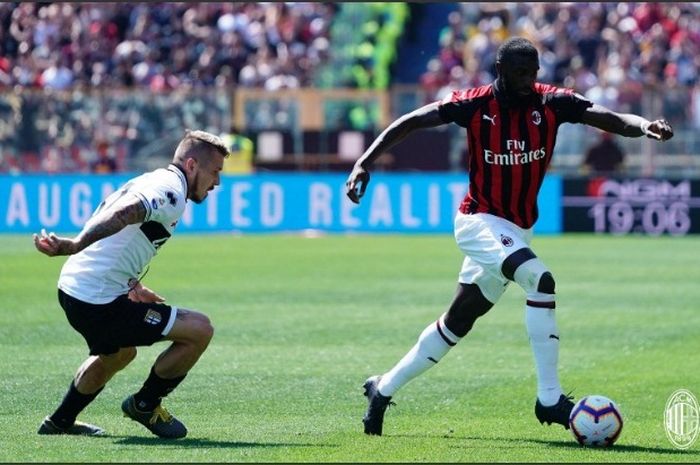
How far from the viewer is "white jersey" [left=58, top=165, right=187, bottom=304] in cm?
791

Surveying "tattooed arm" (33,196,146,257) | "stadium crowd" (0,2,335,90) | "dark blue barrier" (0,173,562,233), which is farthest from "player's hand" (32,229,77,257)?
"stadium crowd" (0,2,335,90)

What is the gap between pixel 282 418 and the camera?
8.96m

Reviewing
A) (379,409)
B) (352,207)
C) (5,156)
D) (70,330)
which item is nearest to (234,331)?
(70,330)

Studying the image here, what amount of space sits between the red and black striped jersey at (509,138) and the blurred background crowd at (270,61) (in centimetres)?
2009

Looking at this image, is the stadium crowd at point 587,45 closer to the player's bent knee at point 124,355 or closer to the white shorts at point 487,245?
the white shorts at point 487,245

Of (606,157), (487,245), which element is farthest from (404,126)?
(606,157)

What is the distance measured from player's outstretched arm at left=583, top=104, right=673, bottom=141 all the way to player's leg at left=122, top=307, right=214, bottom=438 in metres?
2.44

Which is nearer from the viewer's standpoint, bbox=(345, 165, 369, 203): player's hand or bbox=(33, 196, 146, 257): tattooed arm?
bbox=(33, 196, 146, 257): tattooed arm

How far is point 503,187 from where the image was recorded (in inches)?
334

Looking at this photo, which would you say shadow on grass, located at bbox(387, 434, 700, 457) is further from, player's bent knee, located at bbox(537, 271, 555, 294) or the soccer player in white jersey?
the soccer player in white jersey

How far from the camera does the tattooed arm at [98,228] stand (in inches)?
282

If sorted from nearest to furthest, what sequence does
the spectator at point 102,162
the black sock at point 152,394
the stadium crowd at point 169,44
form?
the black sock at point 152,394 → the spectator at point 102,162 → the stadium crowd at point 169,44

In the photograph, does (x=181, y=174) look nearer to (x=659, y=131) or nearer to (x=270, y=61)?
(x=659, y=131)

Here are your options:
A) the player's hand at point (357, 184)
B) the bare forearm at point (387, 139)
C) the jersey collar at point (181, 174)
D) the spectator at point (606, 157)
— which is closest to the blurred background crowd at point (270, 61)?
the spectator at point (606, 157)
